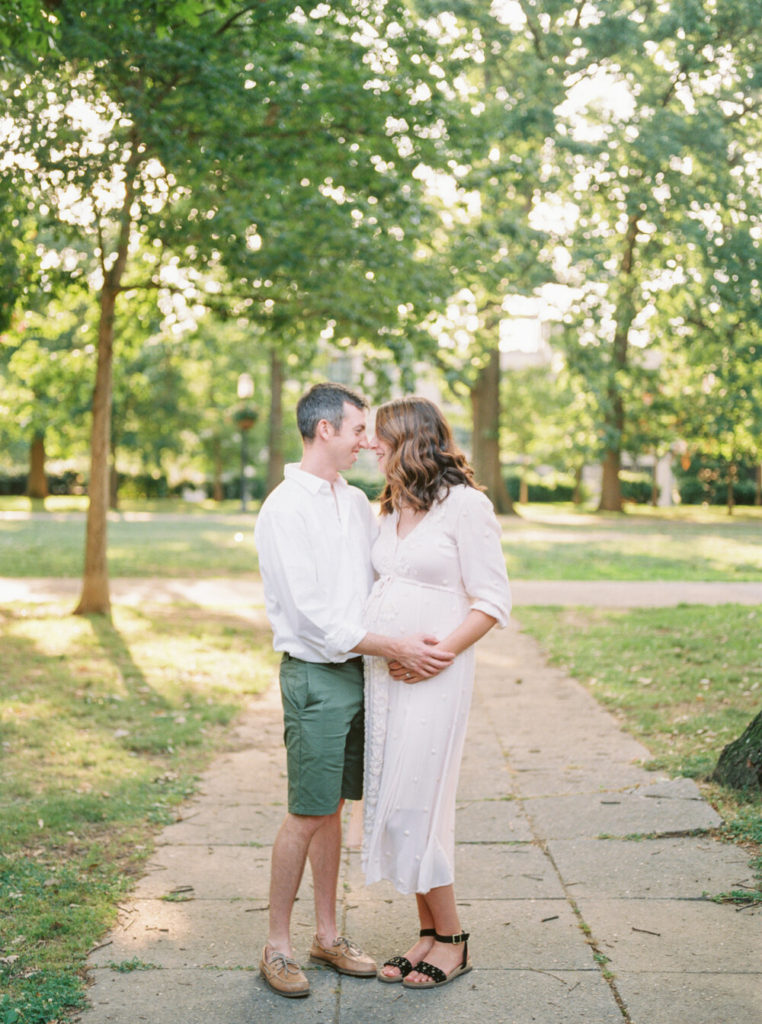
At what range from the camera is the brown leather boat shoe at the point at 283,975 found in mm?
3629

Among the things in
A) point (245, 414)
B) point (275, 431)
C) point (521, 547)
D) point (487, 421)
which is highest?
point (245, 414)

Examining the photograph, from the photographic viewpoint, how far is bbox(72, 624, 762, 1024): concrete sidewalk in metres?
3.53

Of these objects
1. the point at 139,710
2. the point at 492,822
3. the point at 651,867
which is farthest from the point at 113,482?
the point at 651,867

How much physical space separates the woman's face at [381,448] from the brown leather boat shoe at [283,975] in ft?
5.46

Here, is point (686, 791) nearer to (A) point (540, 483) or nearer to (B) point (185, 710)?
(B) point (185, 710)

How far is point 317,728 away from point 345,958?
83 centimetres

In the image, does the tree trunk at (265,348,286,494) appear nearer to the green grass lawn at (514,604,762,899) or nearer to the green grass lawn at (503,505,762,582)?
the green grass lawn at (503,505,762,582)

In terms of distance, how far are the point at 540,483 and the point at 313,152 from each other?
41.4 m

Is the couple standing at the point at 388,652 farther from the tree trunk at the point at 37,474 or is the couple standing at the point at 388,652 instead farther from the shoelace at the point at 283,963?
the tree trunk at the point at 37,474

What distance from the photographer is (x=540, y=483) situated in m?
51.5

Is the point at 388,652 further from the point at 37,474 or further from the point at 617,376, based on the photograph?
the point at 37,474

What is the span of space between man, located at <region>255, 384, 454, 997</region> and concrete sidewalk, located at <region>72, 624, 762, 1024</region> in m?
0.27

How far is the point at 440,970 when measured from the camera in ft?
12.2

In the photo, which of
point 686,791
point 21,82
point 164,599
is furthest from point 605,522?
point 686,791
